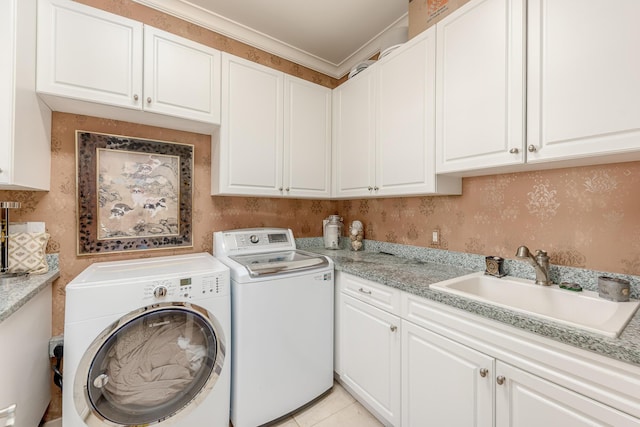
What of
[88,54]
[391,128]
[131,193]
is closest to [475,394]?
[391,128]

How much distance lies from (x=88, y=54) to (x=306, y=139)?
1463 millimetres

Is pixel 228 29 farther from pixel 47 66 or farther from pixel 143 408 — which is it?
pixel 143 408

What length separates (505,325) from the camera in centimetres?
102

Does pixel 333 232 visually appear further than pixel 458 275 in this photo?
Yes

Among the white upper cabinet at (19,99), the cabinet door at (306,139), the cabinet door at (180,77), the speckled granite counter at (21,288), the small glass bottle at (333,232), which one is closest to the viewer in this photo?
the speckled granite counter at (21,288)

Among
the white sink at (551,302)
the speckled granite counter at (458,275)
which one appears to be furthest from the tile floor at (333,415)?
the white sink at (551,302)

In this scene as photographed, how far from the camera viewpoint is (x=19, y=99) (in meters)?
1.22

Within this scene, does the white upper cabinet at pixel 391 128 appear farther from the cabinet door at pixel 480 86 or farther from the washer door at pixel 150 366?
the washer door at pixel 150 366

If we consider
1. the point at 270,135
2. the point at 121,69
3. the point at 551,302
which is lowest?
the point at 551,302

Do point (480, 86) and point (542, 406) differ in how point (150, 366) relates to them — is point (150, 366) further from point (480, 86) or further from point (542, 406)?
point (480, 86)

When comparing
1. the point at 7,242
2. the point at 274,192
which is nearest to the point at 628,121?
the point at 274,192

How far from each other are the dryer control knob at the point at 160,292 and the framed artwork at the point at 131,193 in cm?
69

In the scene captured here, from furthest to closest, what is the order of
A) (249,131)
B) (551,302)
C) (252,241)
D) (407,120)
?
(252,241), (249,131), (407,120), (551,302)

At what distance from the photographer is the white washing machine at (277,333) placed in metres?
1.54
